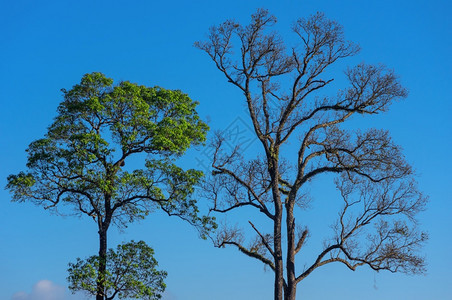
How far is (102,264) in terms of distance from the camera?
17.3 meters

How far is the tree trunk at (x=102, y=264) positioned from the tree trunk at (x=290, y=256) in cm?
534

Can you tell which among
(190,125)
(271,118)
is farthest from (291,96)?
(190,125)

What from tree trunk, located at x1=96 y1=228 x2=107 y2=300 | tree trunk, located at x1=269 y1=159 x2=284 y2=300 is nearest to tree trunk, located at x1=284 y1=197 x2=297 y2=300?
tree trunk, located at x1=269 y1=159 x2=284 y2=300

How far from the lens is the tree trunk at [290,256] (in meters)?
16.4

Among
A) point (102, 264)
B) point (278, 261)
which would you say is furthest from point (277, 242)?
point (102, 264)

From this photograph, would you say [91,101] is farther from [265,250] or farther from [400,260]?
[400,260]

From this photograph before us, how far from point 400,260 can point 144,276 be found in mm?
7494

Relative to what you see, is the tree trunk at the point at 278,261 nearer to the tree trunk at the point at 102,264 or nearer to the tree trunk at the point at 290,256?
the tree trunk at the point at 290,256

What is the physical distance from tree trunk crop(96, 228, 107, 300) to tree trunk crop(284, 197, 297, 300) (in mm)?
5336

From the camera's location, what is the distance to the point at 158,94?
18.8 m

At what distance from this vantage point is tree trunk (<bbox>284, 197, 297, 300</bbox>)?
53.9 ft

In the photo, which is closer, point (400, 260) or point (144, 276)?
point (400, 260)

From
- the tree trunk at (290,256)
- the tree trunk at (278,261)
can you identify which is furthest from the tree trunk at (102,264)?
the tree trunk at (290,256)

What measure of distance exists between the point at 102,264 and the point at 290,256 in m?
5.54
